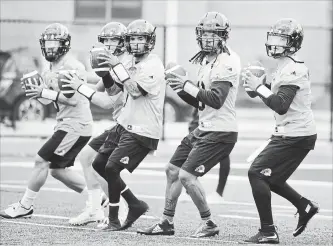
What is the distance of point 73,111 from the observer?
10.8 m

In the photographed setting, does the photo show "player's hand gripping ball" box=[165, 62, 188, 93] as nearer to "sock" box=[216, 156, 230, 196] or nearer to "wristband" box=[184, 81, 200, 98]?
"wristband" box=[184, 81, 200, 98]

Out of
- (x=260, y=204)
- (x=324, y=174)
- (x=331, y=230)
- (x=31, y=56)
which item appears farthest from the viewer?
(x=31, y=56)

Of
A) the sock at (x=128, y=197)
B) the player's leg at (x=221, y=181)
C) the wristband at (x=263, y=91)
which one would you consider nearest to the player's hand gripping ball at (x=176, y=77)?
the wristband at (x=263, y=91)

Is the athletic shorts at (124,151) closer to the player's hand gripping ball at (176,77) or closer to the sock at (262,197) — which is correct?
the player's hand gripping ball at (176,77)

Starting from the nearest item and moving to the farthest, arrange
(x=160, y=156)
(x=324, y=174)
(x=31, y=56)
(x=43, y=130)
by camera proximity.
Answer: (x=324, y=174), (x=160, y=156), (x=43, y=130), (x=31, y=56)

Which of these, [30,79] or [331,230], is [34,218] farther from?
[331,230]

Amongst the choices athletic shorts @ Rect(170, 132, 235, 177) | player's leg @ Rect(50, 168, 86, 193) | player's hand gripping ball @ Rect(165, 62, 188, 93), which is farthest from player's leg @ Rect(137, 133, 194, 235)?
player's leg @ Rect(50, 168, 86, 193)

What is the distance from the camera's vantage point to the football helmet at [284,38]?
9.36 meters

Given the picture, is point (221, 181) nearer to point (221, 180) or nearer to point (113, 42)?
point (221, 180)

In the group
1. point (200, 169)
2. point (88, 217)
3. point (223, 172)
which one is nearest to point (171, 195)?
point (200, 169)

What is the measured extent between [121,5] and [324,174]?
12.4 metres

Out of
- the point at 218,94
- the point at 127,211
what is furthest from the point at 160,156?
the point at 218,94

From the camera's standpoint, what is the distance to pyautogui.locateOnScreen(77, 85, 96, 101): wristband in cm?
995

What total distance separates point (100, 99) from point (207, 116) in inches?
43.9
